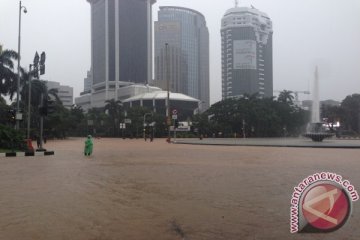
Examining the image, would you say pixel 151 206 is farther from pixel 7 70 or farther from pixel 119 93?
pixel 119 93

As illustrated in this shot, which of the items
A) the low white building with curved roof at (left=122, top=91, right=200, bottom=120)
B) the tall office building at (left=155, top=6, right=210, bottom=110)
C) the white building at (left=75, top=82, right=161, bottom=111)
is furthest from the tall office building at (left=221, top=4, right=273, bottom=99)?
the white building at (left=75, top=82, right=161, bottom=111)

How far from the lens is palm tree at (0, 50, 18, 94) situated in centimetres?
4512

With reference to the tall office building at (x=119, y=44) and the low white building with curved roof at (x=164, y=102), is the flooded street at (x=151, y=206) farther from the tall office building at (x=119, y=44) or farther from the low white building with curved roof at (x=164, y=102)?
the low white building with curved roof at (x=164, y=102)

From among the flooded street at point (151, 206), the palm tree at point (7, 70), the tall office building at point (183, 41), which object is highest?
the tall office building at point (183, 41)

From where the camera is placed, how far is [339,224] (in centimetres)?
356

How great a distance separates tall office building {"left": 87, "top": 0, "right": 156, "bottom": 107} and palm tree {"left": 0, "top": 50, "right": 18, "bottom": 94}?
70.0 meters

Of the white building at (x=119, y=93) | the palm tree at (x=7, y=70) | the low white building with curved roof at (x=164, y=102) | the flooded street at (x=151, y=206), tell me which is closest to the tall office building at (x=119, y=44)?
the white building at (x=119, y=93)

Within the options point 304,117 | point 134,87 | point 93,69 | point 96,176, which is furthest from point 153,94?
point 96,176

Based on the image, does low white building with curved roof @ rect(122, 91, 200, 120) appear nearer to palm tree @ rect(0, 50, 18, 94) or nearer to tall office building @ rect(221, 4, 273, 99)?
tall office building @ rect(221, 4, 273, 99)

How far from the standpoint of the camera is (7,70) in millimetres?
45469

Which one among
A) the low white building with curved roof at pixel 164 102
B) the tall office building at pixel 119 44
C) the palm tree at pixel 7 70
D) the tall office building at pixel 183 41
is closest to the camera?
the palm tree at pixel 7 70

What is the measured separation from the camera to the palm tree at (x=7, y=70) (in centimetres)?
4512

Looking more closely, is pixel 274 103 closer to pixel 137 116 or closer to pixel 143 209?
pixel 137 116

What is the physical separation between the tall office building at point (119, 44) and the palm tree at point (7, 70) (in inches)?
2755
